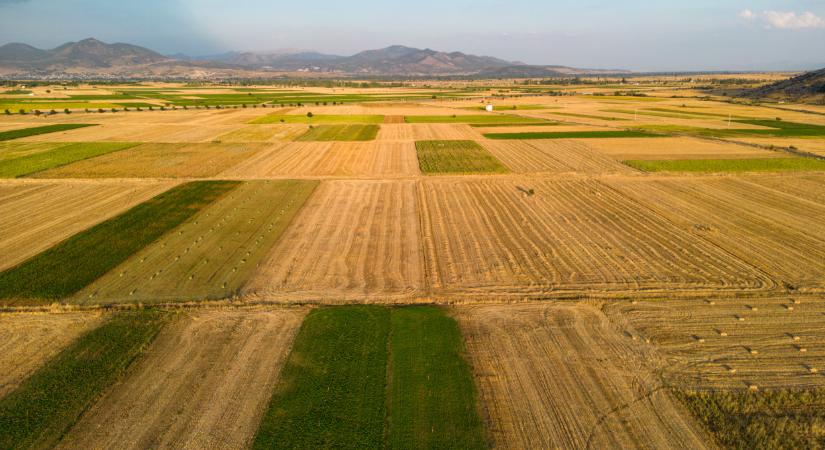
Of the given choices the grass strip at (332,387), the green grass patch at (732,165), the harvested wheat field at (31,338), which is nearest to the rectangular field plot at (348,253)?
the grass strip at (332,387)

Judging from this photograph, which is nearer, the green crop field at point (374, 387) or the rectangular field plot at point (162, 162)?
the green crop field at point (374, 387)

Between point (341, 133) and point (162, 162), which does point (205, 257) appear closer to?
point (162, 162)

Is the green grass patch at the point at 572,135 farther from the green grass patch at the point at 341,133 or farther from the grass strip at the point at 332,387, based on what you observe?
the grass strip at the point at 332,387

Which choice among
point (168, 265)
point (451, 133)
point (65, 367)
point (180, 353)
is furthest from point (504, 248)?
point (451, 133)

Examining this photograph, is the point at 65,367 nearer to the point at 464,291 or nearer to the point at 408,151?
the point at 464,291

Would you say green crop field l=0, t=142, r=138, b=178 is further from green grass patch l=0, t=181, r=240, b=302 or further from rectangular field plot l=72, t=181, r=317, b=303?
rectangular field plot l=72, t=181, r=317, b=303
